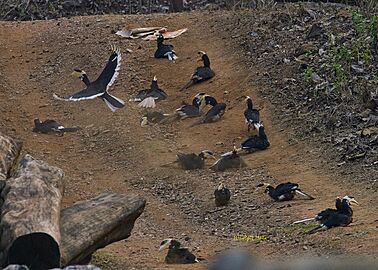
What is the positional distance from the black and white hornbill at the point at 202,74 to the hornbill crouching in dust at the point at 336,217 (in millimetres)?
5172

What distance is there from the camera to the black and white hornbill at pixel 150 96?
11777mm

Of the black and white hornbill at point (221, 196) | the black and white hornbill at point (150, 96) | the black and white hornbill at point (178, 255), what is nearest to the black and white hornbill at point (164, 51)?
the black and white hornbill at point (150, 96)

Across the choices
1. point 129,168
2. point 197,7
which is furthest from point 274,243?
point 197,7

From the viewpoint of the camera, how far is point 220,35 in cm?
1388

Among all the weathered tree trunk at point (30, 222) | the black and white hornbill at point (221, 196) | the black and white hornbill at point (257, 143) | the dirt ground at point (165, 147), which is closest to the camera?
the weathered tree trunk at point (30, 222)

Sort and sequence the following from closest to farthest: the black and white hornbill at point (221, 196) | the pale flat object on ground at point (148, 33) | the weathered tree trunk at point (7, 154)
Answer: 1. the weathered tree trunk at point (7, 154)
2. the black and white hornbill at point (221, 196)
3. the pale flat object on ground at point (148, 33)

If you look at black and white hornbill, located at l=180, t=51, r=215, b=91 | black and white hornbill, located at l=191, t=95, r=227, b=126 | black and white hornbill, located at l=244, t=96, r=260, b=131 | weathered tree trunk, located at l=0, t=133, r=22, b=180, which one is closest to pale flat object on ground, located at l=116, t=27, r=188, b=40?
black and white hornbill, located at l=180, t=51, r=215, b=91

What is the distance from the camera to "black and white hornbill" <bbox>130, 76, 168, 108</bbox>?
11777 millimetres

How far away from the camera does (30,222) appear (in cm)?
561

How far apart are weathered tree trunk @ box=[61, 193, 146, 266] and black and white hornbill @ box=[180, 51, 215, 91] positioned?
589 cm

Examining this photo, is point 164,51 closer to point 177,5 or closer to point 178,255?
point 177,5

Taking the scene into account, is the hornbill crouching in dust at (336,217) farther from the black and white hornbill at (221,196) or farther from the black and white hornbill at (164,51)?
the black and white hornbill at (164,51)

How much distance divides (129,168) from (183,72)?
10.8 ft

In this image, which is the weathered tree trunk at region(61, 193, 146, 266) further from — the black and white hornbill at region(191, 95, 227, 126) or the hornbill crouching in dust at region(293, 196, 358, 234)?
the black and white hornbill at region(191, 95, 227, 126)
